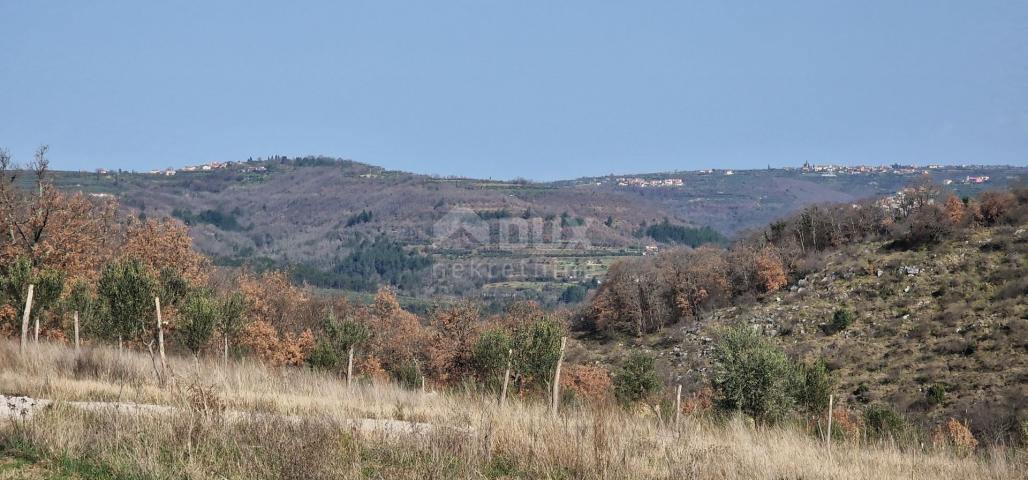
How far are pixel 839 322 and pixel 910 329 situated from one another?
6.19 meters

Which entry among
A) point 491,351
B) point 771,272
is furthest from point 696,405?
point 771,272

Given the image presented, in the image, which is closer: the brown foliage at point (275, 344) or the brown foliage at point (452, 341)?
the brown foliage at point (275, 344)

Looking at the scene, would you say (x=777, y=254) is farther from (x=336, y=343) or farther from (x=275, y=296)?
(x=336, y=343)

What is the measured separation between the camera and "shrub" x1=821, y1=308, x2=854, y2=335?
65438 millimetres

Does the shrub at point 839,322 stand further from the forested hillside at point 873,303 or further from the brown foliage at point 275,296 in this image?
the brown foliage at point 275,296

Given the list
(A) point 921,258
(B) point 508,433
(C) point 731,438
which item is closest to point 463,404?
(B) point 508,433

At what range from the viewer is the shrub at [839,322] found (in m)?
65.4

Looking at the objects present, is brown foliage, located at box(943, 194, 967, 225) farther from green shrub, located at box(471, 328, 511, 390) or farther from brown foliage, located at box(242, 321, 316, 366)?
green shrub, located at box(471, 328, 511, 390)

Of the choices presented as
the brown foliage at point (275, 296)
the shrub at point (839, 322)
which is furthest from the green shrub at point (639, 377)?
the brown foliage at point (275, 296)

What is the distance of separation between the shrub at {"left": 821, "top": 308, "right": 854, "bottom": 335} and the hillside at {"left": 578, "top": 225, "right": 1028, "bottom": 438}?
20 cm

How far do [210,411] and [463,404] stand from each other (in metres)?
3.78

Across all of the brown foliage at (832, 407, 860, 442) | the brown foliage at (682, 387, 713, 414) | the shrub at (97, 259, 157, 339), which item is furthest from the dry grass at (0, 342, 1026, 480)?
the shrub at (97, 259, 157, 339)

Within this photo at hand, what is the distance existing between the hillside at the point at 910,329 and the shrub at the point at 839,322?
0.65 ft

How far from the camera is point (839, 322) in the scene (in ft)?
216
